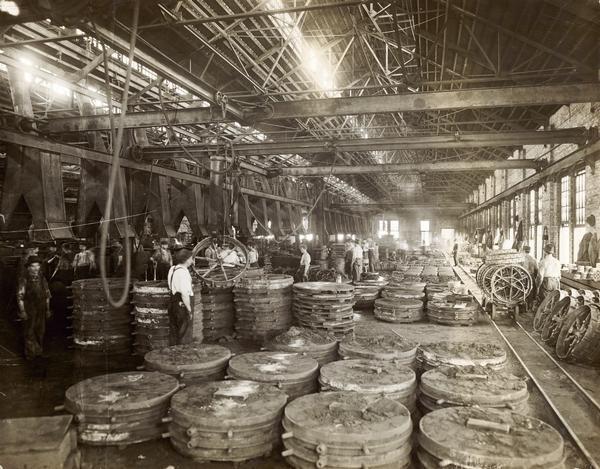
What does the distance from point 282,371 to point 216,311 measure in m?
2.98

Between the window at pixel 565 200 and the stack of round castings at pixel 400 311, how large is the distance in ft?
18.2

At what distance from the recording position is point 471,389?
412cm

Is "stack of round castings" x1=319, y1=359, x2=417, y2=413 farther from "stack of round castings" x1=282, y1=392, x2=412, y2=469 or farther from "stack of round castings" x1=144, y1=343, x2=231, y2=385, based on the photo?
"stack of round castings" x1=144, y1=343, x2=231, y2=385

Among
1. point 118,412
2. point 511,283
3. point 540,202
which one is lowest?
point 118,412

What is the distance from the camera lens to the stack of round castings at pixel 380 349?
16.8 feet

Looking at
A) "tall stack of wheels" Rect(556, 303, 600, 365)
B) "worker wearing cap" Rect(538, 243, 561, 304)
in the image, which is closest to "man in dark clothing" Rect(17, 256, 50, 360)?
"tall stack of wheels" Rect(556, 303, 600, 365)

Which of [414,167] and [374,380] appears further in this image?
[414,167]

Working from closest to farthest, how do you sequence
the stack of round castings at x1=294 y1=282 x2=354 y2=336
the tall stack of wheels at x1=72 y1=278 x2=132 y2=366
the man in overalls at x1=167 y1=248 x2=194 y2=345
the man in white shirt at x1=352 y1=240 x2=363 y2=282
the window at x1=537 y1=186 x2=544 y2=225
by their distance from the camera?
the man in overalls at x1=167 y1=248 x2=194 y2=345
the tall stack of wheels at x1=72 y1=278 x2=132 y2=366
the stack of round castings at x1=294 y1=282 x2=354 y2=336
the window at x1=537 y1=186 x2=544 y2=225
the man in white shirt at x1=352 y1=240 x2=363 y2=282

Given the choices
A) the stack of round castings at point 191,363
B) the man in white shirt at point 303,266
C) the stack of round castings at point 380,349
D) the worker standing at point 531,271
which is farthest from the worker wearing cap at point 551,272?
the stack of round castings at point 191,363

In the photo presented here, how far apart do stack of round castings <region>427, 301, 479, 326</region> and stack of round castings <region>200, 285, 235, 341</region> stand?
449cm

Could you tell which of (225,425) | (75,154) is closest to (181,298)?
(225,425)

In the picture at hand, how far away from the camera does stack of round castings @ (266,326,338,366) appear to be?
214 inches

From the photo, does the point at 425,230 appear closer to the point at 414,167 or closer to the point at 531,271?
the point at 414,167

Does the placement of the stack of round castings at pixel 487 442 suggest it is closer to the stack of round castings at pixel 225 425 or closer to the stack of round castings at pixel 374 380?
the stack of round castings at pixel 374 380
